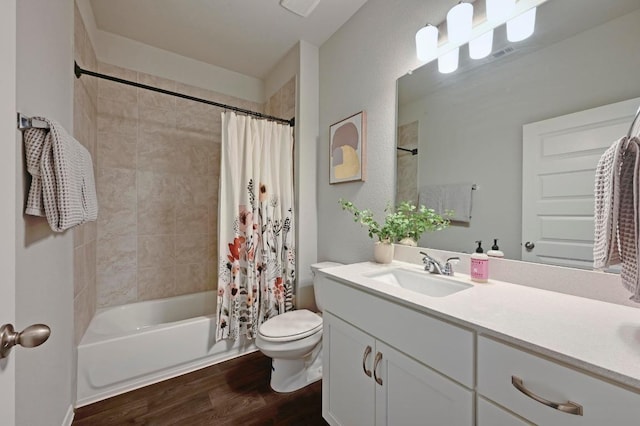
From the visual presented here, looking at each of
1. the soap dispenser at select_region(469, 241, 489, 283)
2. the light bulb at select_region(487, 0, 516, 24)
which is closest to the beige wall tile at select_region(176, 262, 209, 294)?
the soap dispenser at select_region(469, 241, 489, 283)

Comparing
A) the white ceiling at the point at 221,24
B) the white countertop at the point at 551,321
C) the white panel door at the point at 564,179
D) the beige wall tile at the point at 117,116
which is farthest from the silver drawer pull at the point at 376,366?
the beige wall tile at the point at 117,116

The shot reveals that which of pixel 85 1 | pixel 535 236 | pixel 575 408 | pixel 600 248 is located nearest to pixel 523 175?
pixel 535 236

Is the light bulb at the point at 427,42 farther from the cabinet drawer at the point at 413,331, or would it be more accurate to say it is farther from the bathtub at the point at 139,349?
the bathtub at the point at 139,349

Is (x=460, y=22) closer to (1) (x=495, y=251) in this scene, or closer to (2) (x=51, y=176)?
(1) (x=495, y=251)

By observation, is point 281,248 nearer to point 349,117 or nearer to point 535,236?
point 349,117

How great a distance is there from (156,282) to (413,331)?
2291mm

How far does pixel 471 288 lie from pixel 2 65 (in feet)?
4.62

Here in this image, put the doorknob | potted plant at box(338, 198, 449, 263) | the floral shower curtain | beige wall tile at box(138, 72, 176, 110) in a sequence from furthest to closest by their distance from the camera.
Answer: beige wall tile at box(138, 72, 176, 110) → the floral shower curtain → potted plant at box(338, 198, 449, 263) → the doorknob

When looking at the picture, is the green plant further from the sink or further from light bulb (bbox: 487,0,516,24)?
light bulb (bbox: 487,0,516,24)

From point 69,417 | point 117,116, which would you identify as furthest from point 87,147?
point 69,417

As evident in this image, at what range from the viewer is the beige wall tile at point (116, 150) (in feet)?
6.73

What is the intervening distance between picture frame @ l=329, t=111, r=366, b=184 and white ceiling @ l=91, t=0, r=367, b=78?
75 cm

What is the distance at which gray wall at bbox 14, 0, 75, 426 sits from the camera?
31.9 inches

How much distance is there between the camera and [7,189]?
48 cm
